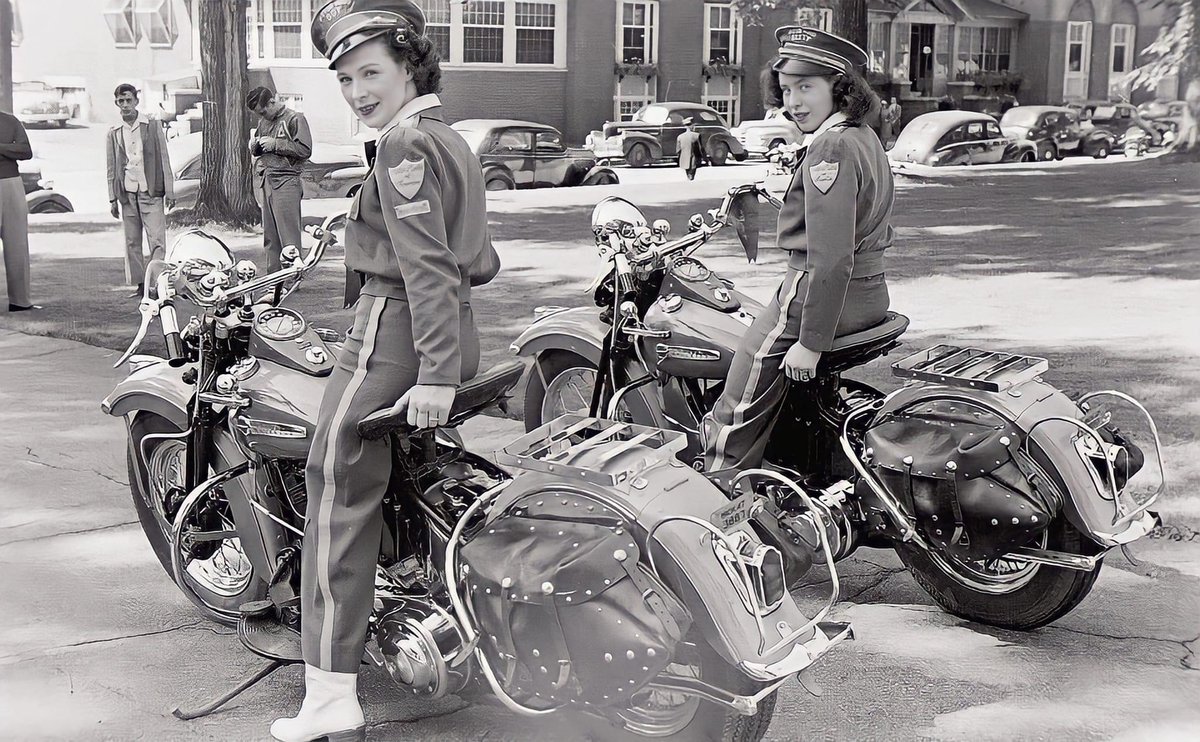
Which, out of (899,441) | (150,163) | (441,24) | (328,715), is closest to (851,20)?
(441,24)

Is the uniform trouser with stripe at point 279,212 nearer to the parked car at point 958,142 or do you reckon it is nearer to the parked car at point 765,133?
the parked car at point 765,133

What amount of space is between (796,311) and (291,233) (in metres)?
3.00

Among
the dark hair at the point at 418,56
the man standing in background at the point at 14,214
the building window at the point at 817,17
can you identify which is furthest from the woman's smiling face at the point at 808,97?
the man standing in background at the point at 14,214

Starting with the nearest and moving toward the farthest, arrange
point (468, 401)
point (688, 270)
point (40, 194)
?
point (468, 401) → point (688, 270) → point (40, 194)

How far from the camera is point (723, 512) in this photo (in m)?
2.90

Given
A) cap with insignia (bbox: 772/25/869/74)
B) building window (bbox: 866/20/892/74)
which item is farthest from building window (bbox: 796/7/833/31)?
cap with insignia (bbox: 772/25/869/74)

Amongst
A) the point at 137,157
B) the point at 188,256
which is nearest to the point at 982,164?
the point at 188,256

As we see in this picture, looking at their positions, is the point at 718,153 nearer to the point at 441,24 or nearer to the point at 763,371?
the point at 441,24

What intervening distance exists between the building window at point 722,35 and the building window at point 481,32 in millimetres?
889

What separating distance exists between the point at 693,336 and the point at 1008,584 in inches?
51.4

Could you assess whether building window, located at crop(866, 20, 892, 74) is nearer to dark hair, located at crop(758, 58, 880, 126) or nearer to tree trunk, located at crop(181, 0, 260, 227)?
dark hair, located at crop(758, 58, 880, 126)

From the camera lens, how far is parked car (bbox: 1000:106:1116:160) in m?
5.16

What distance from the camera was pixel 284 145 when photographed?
18.9 ft

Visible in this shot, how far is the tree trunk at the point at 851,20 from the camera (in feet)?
16.1
